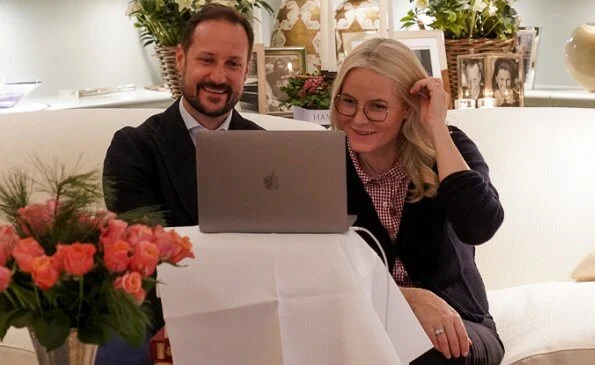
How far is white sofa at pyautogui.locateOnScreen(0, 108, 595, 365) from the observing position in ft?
8.31

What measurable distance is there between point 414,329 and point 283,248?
0.34 m

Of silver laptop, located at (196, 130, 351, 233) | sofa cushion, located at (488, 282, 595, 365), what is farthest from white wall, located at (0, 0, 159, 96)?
silver laptop, located at (196, 130, 351, 233)

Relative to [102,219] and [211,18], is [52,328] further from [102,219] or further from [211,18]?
[211,18]

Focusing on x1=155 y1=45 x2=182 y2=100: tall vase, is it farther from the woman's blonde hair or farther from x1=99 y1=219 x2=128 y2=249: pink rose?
x1=99 y1=219 x2=128 y2=249: pink rose

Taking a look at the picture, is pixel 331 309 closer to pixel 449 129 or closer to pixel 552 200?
pixel 449 129

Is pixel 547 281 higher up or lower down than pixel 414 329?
lower down

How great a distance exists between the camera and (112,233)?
47.6 inches

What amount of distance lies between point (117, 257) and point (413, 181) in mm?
1034

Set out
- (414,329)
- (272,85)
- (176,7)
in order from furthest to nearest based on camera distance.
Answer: (272,85) < (176,7) < (414,329)

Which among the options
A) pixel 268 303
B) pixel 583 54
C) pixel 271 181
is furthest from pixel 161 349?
pixel 583 54

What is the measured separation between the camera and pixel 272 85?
3.00 meters

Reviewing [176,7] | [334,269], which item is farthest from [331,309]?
[176,7]

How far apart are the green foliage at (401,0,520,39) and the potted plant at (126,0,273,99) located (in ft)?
2.03

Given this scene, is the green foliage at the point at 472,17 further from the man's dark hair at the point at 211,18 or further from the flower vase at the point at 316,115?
the man's dark hair at the point at 211,18
